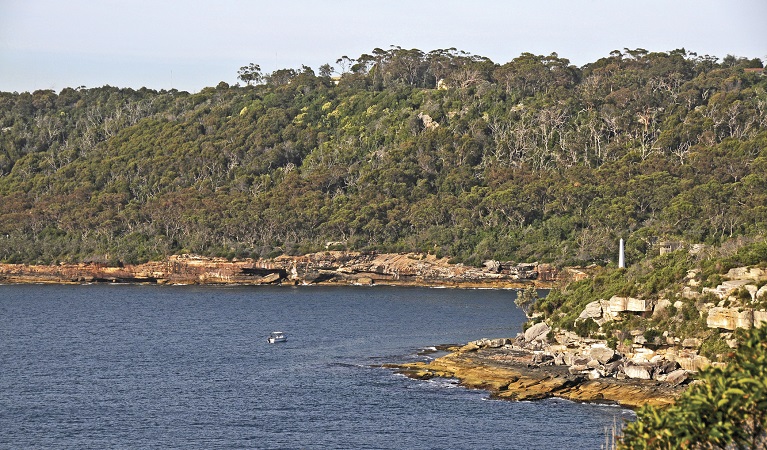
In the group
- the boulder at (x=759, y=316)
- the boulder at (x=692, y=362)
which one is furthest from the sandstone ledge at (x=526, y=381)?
the boulder at (x=759, y=316)

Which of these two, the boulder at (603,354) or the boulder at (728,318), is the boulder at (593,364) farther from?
the boulder at (728,318)

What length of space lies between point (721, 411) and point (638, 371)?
109 ft

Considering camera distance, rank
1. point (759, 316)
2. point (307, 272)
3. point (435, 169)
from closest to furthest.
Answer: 1. point (759, 316)
2. point (307, 272)
3. point (435, 169)

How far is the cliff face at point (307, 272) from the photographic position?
138625 millimetres

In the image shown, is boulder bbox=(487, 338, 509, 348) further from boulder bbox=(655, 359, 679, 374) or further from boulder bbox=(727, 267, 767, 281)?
boulder bbox=(727, 267, 767, 281)

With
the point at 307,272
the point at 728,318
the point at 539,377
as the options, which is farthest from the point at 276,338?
the point at 307,272

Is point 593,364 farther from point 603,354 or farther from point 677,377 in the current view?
point 677,377

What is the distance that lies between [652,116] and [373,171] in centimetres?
3990

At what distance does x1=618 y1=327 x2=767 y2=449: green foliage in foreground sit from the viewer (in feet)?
84.5

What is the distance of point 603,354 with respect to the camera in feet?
203

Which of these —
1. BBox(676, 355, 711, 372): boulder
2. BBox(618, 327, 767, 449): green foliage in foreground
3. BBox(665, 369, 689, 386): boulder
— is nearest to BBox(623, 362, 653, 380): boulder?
BBox(665, 369, 689, 386): boulder

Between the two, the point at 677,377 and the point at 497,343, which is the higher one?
the point at 677,377

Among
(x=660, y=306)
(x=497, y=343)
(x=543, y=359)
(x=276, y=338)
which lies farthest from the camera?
(x=276, y=338)

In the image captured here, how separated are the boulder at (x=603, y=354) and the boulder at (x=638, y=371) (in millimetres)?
1829
